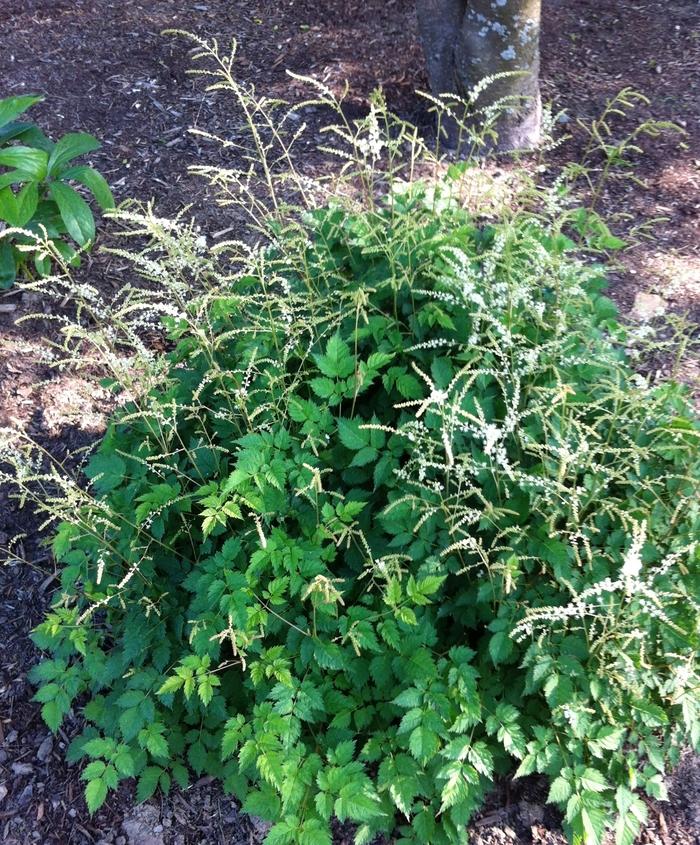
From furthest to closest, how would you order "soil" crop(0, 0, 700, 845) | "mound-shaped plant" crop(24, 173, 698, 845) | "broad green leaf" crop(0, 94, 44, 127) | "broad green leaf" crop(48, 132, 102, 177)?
"broad green leaf" crop(48, 132, 102, 177) → "broad green leaf" crop(0, 94, 44, 127) → "soil" crop(0, 0, 700, 845) → "mound-shaped plant" crop(24, 173, 698, 845)

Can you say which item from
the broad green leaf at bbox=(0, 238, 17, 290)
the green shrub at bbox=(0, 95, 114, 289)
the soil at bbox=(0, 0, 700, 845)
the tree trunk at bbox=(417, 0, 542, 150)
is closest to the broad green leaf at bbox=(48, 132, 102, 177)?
the green shrub at bbox=(0, 95, 114, 289)

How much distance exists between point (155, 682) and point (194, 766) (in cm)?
31

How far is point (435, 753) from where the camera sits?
2.09m

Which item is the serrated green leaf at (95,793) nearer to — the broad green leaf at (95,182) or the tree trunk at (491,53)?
the broad green leaf at (95,182)

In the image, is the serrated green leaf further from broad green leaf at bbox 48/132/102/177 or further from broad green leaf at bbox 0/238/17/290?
broad green leaf at bbox 48/132/102/177

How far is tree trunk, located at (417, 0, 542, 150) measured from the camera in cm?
435

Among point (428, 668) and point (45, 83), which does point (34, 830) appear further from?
point (45, 83)

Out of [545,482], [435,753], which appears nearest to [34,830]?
[435,753]

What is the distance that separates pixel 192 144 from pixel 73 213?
163 cm

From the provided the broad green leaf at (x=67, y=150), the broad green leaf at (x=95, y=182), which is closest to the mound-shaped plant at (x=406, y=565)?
the broad green leaf at (x=95, y=182)

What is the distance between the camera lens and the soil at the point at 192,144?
2.50 metres

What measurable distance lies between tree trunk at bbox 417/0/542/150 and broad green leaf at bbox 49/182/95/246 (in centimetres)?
244

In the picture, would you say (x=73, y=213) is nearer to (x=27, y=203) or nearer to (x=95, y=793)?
(x=27, y=203)

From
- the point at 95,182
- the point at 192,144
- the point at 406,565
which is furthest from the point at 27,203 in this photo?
the point at 406,565
